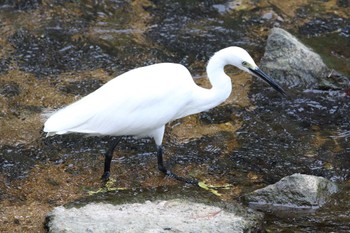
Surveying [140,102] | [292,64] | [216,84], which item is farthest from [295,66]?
[140,102]

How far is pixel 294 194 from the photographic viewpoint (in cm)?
521

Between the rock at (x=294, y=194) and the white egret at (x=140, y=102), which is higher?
the white egret at (x=140, y=102)

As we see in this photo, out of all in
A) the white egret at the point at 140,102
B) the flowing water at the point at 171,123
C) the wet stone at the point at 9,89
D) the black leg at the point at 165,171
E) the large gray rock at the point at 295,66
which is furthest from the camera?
the large gray rock at the point at 295,66

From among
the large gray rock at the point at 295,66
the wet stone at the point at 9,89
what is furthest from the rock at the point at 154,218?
the large gray rock at the point at 295,66

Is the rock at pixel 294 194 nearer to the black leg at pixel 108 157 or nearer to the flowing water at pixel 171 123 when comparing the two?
the flowing water at pixel 171 123

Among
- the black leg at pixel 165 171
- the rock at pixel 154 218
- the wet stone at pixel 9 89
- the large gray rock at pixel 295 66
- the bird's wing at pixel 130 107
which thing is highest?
the bird's wing at pixel 130 107

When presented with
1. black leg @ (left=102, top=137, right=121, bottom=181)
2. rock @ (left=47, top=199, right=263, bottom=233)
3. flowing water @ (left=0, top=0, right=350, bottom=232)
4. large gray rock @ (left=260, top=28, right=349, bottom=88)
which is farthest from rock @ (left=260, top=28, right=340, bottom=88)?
rock @ (left=47, top=199, right=263, bottom=233)

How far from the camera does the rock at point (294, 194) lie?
5215 mm

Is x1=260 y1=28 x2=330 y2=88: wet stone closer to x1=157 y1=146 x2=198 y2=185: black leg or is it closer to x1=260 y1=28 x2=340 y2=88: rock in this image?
x1=260 y1=28 x2=340 y2=88: rock

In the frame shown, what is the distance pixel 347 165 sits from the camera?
19.3ft

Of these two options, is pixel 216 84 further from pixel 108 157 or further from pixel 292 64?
pixel 292 64

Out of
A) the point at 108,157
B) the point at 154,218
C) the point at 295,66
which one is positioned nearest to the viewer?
the point at 154,218

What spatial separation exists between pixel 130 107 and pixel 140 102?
0.09 meters

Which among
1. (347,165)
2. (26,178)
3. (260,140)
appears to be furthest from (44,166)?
(347,165)
